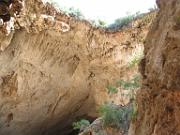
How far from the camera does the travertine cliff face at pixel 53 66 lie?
424 inches

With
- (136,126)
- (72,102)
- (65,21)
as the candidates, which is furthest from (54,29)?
(136,126)

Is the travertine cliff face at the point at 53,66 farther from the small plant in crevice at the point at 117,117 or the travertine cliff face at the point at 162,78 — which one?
the travertine cliff face at the point at 162,78

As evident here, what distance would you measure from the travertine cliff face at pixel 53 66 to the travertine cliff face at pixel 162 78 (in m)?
5.86

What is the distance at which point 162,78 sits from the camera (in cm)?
433

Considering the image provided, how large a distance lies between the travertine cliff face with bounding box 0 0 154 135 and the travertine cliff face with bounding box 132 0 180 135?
5.86 meters

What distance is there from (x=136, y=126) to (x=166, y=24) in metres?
1.46

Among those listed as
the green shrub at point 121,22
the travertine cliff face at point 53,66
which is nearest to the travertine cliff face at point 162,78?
the travertine cliff face at point 53,66

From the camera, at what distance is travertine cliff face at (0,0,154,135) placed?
1077cm

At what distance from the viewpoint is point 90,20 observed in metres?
11.8

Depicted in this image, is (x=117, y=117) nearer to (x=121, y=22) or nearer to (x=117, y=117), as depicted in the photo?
(x=117, y=117)

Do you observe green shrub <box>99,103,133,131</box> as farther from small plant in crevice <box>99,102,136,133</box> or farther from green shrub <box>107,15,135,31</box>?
green shrub <box>107,15,135,31</box>

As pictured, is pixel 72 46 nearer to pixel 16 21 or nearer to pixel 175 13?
pixel 16 21

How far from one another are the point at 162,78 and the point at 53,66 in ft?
25.2

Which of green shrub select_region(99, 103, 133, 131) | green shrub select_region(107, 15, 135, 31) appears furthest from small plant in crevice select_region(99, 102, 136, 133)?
green shrub select_region(107, 15, 135, 31)
